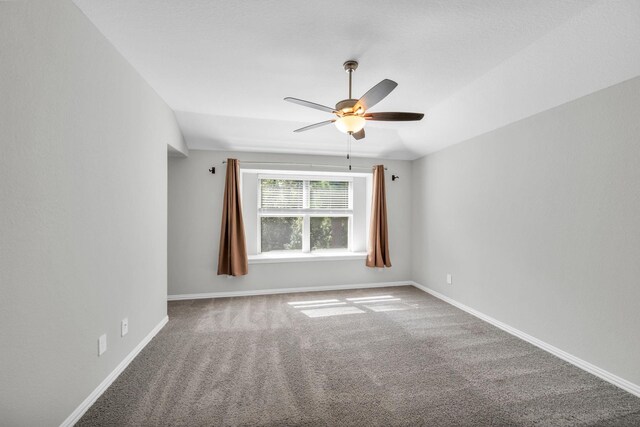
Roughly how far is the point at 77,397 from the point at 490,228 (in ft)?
12.4

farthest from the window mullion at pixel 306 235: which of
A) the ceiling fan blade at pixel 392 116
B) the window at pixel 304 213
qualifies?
the ceiling fan blade at pixel 392 116

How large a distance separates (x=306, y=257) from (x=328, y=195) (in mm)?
1118

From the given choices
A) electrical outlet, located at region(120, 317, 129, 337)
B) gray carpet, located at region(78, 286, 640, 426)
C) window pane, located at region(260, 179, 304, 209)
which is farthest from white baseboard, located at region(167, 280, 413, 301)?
electrical outlet, located at region(120, 317, 129, 337)

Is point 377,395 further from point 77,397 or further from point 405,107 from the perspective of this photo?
point 405,107

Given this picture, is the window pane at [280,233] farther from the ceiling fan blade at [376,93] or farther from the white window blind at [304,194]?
the ceiling fan blade at [376,93]

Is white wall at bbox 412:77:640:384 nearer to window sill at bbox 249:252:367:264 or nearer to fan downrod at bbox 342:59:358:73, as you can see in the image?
window sill at bbox 249:252:367:264

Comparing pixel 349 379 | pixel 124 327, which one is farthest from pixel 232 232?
pixel 349 379

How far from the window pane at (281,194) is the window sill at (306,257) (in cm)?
79

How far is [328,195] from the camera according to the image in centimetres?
476

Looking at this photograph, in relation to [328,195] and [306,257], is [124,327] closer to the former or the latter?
[306,257]

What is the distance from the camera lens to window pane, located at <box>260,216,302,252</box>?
4.57 metres

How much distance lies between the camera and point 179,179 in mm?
3916

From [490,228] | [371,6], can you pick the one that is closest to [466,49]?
[371,6]

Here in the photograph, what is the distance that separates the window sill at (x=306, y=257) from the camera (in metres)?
4.19
